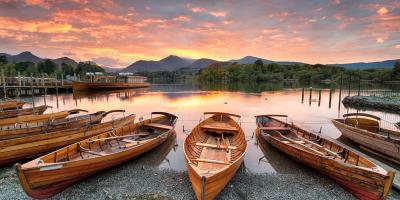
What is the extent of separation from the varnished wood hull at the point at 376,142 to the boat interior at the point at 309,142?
2.68 metres

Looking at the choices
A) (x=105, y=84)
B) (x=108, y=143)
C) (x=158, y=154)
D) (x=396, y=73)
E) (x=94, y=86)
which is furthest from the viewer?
(x=396, y=73)

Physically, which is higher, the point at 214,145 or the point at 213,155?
the point at 214,145

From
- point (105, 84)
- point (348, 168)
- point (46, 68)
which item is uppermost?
point (46, 68)

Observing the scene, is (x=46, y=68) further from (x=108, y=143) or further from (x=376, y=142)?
(x=376, y=142)

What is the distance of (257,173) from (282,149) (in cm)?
235

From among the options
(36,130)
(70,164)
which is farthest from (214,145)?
(36,130)

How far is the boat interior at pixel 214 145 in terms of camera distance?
8666 millimetres

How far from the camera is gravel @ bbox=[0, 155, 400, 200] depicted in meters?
7.75

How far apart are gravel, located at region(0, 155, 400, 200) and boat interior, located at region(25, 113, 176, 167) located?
3.55 ft

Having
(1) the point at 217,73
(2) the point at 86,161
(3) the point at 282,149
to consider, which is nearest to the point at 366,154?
(3) the point at 282,149

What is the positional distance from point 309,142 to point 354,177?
3.68 meters

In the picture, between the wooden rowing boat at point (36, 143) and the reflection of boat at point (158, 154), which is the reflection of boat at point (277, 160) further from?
the wooden rowing boat at point (36, 143)

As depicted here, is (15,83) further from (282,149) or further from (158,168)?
(282,149)

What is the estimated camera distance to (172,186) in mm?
8484
